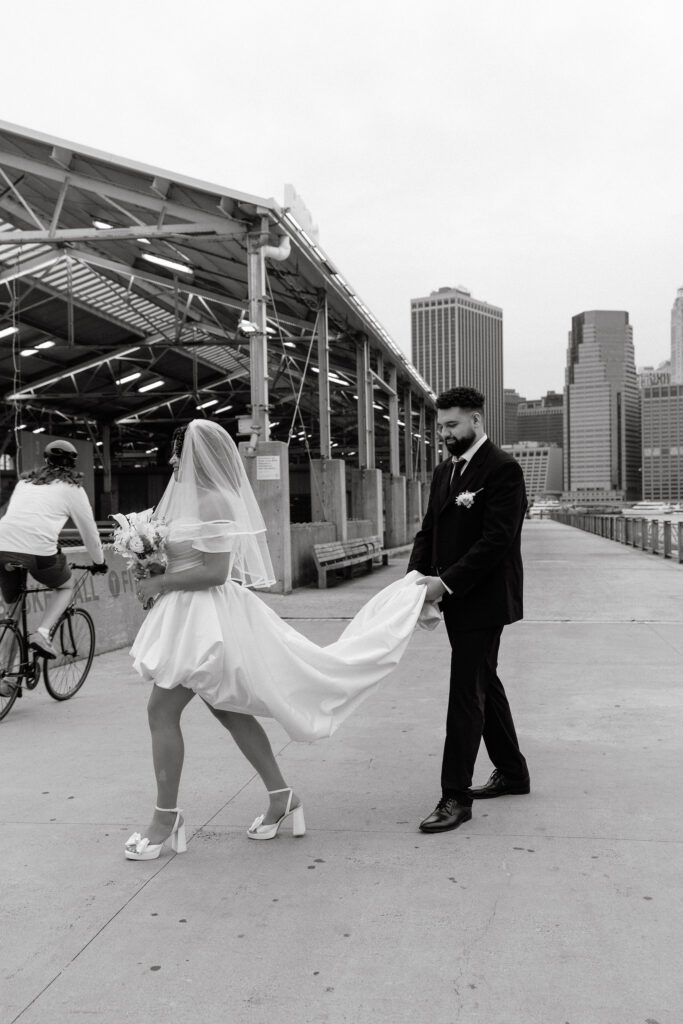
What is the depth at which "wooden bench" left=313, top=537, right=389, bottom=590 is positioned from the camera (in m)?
14.9

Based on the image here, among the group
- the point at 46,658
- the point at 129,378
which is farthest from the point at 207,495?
the point at 129,378

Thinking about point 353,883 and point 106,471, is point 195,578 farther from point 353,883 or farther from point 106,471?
point 106,471

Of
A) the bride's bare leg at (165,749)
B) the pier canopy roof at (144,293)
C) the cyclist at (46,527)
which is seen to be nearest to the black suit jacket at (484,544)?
the bride's bare leg at (165,749)

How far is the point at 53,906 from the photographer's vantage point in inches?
122

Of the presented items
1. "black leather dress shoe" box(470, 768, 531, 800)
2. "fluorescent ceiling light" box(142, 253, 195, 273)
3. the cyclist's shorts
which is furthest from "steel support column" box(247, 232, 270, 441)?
"black leather dress shoe" box(470, 768, 531, 800)

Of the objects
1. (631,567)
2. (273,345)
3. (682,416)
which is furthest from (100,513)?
(682,416)

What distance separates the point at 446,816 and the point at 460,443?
1619 mm

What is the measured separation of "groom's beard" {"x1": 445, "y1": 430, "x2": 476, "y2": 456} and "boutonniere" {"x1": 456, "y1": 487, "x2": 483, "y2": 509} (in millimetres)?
195

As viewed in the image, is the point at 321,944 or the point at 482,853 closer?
the point at 321,944

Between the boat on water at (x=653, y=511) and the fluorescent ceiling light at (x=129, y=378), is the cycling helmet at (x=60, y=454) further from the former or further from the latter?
the boat on water at (x=653, y=511)

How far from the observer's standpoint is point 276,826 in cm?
374

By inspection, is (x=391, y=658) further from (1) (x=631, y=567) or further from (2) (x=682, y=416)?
(2) (x=682, y=416)

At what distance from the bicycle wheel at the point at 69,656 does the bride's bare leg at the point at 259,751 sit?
288cm

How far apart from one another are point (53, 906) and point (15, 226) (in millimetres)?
16159
